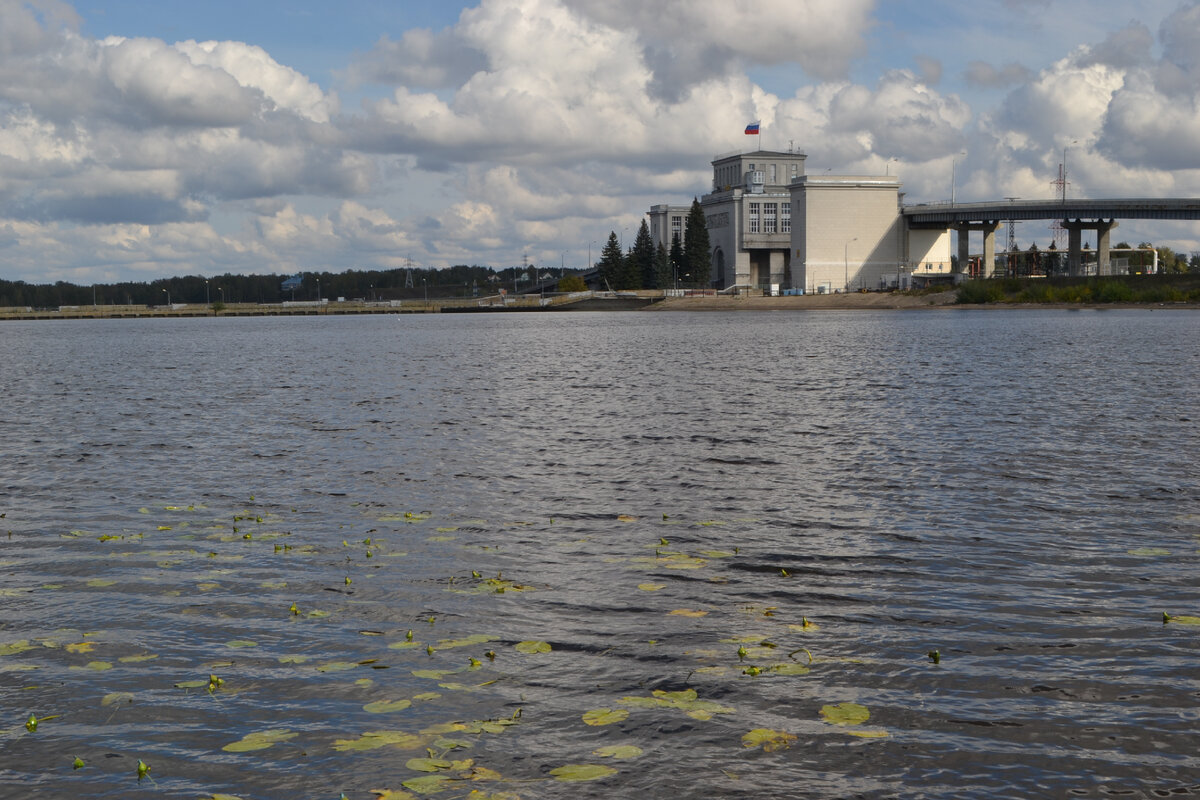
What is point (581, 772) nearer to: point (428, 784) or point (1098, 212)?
point (428, 784)

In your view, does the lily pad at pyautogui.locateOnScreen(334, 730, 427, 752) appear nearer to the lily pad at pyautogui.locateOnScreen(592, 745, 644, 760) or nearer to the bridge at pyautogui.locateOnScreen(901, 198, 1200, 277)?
the lily pad at pyautogui.locateOnScreen(592, 745, 644, 760)

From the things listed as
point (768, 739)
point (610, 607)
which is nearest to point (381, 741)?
point (768, 739)

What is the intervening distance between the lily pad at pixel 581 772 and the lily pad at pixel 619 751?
22 cm

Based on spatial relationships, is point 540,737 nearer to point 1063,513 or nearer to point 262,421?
point 1063,513

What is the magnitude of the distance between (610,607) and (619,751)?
4359mm

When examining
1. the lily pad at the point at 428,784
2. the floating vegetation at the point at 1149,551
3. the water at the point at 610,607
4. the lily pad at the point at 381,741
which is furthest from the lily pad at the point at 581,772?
the floating vegetation at the point at 1149,551

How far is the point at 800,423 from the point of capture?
3400 centimetres

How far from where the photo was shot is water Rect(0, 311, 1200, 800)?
29.2ft

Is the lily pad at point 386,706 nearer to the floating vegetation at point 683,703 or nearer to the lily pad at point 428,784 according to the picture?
the lily pad at point 428,784

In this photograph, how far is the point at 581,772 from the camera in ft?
28.1

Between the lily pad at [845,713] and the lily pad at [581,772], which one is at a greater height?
the lily pad at [581,772]

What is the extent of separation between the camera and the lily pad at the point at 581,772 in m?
8.48

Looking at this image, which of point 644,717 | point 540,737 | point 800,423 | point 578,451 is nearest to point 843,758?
point 644,717

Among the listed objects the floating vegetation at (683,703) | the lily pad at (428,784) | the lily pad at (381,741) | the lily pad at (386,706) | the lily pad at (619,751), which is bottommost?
the lily pad at (619,751)
